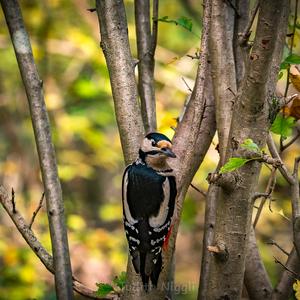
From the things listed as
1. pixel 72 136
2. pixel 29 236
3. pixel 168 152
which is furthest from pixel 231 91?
pixel 72 136

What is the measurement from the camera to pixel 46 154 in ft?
9.66

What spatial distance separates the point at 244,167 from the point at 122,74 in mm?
742

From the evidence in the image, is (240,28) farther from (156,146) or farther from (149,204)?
(149,204)

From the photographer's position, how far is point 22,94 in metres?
7.61

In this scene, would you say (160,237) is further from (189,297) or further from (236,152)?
(189,297)

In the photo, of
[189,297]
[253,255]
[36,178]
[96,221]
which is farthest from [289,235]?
[253,255]

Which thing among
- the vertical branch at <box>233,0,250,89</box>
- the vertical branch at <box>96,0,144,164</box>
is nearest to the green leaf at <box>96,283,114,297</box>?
the vertical branch at <box>96,0,144,164</box>

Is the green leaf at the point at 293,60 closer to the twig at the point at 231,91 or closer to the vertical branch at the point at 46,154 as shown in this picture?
the twig at the point at 231,91

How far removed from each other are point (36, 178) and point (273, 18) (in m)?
5.84

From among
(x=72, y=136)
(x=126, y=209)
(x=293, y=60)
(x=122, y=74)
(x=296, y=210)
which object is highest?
(x=72, y=136)

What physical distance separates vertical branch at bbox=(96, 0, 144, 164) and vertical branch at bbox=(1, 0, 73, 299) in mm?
426

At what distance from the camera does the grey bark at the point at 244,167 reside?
2141 mm

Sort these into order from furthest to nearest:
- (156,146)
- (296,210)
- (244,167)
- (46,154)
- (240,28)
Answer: (240,28), (46,154), (156,146), (296,210), (244,167)

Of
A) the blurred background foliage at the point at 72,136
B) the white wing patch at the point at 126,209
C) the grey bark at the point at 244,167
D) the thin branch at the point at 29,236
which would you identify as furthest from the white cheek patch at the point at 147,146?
the blurred background foliage at the point at 72,136
